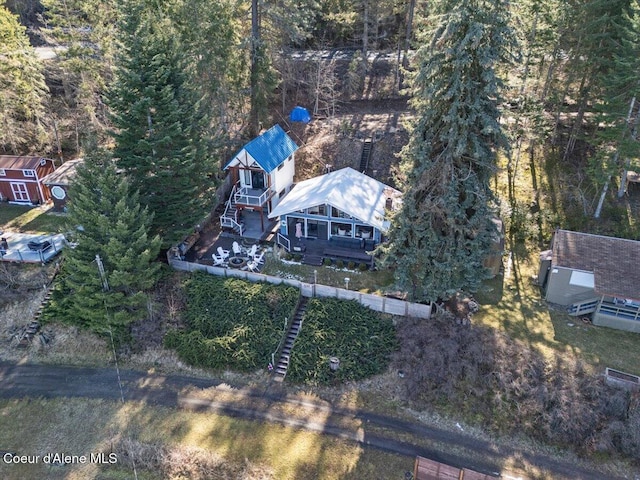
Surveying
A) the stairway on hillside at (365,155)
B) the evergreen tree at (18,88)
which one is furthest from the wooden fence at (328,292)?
the evergreen tree at (18,88)

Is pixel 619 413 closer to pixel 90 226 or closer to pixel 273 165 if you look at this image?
pixel 273 165

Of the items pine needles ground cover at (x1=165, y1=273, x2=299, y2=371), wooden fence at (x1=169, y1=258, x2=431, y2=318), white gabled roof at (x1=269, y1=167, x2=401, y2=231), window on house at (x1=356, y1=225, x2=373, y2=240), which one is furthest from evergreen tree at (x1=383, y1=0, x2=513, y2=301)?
pine needles ground cover at (x1=165, y1=273, x2=299, y2=371)

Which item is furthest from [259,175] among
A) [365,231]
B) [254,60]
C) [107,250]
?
[107,250]

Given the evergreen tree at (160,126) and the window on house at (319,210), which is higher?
the evergreen tree at (160,126)

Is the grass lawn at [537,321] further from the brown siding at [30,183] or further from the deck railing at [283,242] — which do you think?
the brown siding at [30,183]

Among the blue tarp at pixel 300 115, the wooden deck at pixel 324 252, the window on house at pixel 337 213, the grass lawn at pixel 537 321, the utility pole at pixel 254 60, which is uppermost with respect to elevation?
the utility pole at pixel 254 60

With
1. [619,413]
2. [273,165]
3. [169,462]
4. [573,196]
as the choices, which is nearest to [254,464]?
[169,462]
